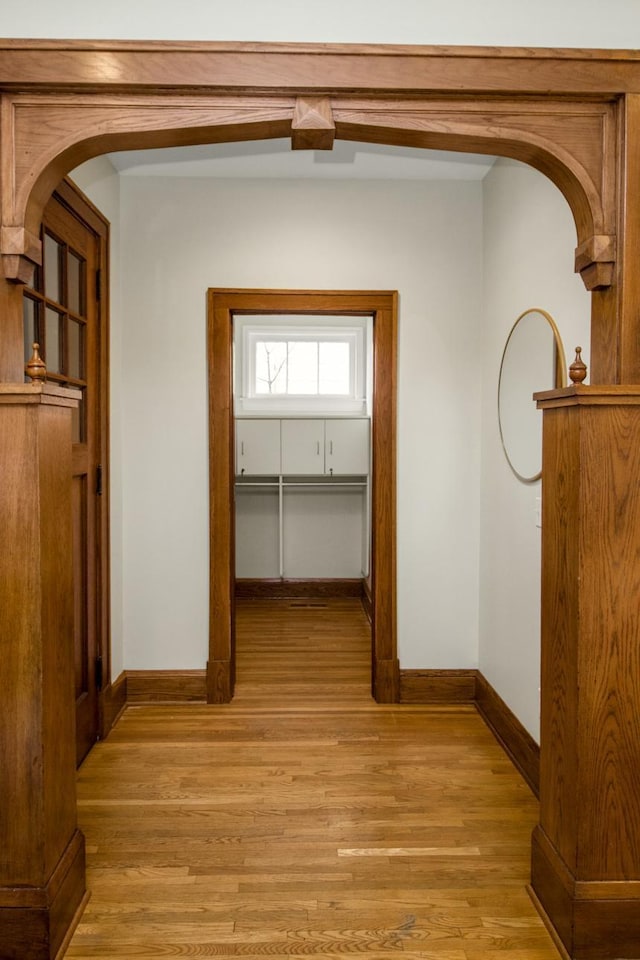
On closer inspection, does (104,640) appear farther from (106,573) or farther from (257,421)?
(257,421)

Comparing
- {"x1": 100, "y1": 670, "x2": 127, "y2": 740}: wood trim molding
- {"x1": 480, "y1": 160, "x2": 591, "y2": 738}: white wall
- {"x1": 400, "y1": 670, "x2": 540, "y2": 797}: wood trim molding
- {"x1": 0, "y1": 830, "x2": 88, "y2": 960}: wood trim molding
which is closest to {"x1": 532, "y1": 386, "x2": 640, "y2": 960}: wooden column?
{"x1": 480, "y1": 160, "x2": 591, "y2": 738}: white wall

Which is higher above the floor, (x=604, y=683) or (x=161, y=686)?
(x=604, y=683)

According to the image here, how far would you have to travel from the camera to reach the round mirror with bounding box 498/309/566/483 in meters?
2.51

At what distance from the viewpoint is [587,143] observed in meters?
1.82

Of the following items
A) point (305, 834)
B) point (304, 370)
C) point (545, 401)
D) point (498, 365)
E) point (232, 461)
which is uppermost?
point (304, 370)

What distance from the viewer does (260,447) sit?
5707mm

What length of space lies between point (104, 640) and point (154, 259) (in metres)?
1.89

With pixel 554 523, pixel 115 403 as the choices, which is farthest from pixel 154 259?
pixel 554 523

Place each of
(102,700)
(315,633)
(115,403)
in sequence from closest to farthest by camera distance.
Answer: (102,700)
(115,403)
(315,633)

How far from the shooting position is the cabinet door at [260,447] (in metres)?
5.70

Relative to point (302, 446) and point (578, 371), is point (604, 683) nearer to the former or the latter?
point (578, 371)

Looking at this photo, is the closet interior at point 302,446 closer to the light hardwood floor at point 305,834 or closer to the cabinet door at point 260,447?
the cabinet door at point 260,447

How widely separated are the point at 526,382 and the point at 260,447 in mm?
3234

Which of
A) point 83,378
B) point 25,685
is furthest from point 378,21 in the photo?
point 25,685
